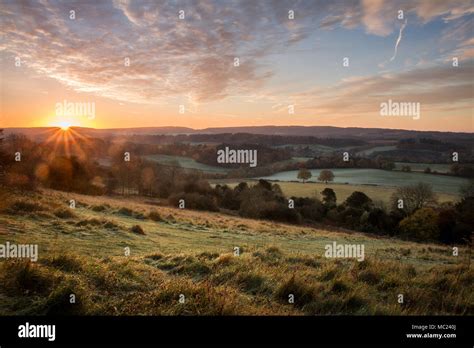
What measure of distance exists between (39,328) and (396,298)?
7698mm

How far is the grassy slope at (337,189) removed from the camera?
5687 centimetres

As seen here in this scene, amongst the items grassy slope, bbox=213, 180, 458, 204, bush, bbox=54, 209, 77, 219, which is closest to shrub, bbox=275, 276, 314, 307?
bush, bbox=54, 209, 77, 219

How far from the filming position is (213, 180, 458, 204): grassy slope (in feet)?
A: 187

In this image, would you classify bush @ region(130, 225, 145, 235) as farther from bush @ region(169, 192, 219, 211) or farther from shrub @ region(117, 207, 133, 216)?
bush @ region(169, 192, 219, 211)

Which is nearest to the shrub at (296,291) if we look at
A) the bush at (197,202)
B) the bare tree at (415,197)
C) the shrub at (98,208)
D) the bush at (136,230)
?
the bush at (136,230)

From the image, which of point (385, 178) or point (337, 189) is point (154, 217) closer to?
point (337, 189)

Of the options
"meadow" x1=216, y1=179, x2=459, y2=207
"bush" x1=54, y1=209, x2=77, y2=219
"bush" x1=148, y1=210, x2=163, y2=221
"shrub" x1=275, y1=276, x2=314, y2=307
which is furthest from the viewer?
"meadow" x1=216, y1=179, x2=459, y2=207

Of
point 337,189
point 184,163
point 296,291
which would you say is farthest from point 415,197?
point 296,291

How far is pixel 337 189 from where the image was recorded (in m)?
61.1

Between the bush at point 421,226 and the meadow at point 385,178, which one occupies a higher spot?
the meadow at point 385,178

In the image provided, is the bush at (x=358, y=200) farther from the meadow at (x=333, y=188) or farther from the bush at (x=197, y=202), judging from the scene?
the bush at (x=197, y=202)

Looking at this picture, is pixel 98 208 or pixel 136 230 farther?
pixel 98 208

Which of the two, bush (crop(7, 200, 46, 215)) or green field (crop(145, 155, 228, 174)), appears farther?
green field (crop(145, 155, 228, 174))

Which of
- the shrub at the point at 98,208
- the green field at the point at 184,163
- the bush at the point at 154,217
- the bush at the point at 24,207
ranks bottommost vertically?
the bush at the point at 154,217
